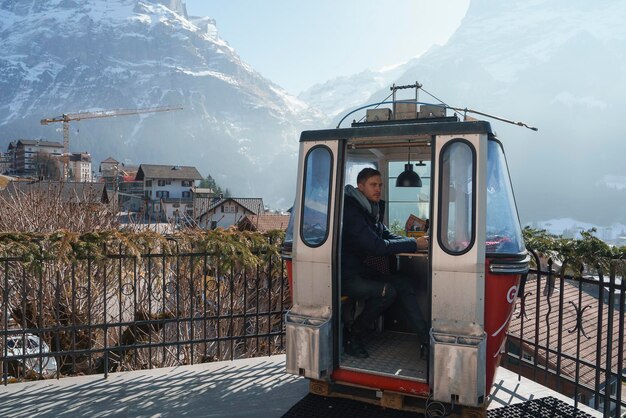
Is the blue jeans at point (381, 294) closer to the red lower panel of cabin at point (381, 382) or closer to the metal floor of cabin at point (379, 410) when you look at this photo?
the red lower panel of cabin at point (381, 382)

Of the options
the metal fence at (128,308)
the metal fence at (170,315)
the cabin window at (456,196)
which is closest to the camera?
the cabin window at (456,196)

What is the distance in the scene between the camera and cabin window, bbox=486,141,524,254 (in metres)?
4.40

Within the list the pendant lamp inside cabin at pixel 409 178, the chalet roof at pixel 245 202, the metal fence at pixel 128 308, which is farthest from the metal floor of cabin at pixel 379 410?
the chalet roof at pixel 245 202

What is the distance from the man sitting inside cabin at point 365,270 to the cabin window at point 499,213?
772 mm

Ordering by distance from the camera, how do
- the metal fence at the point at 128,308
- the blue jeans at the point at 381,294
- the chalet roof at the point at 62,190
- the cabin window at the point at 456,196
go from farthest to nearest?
the chalet roof at the point at 62,190 < the metal fence at the point at 128,308 < the blue jeans at the point at 381,294 < the cabin window at the point at 456,196

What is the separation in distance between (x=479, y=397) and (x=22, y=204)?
1026cm

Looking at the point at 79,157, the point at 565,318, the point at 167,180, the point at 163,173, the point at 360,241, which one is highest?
the point at 79,157

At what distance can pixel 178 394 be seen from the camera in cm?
541

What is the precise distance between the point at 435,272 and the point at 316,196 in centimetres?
135

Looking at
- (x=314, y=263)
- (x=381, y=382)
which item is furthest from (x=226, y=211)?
(x=381, y=382)

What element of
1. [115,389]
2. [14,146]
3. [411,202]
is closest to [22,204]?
[115,389]

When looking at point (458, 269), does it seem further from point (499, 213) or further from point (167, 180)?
point (167, 180)

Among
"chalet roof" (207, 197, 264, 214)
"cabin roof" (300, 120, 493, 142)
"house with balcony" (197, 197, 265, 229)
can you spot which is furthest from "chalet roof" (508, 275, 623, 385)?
"chalet roof" (207, 197, 264, 214)

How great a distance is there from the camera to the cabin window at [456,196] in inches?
171
